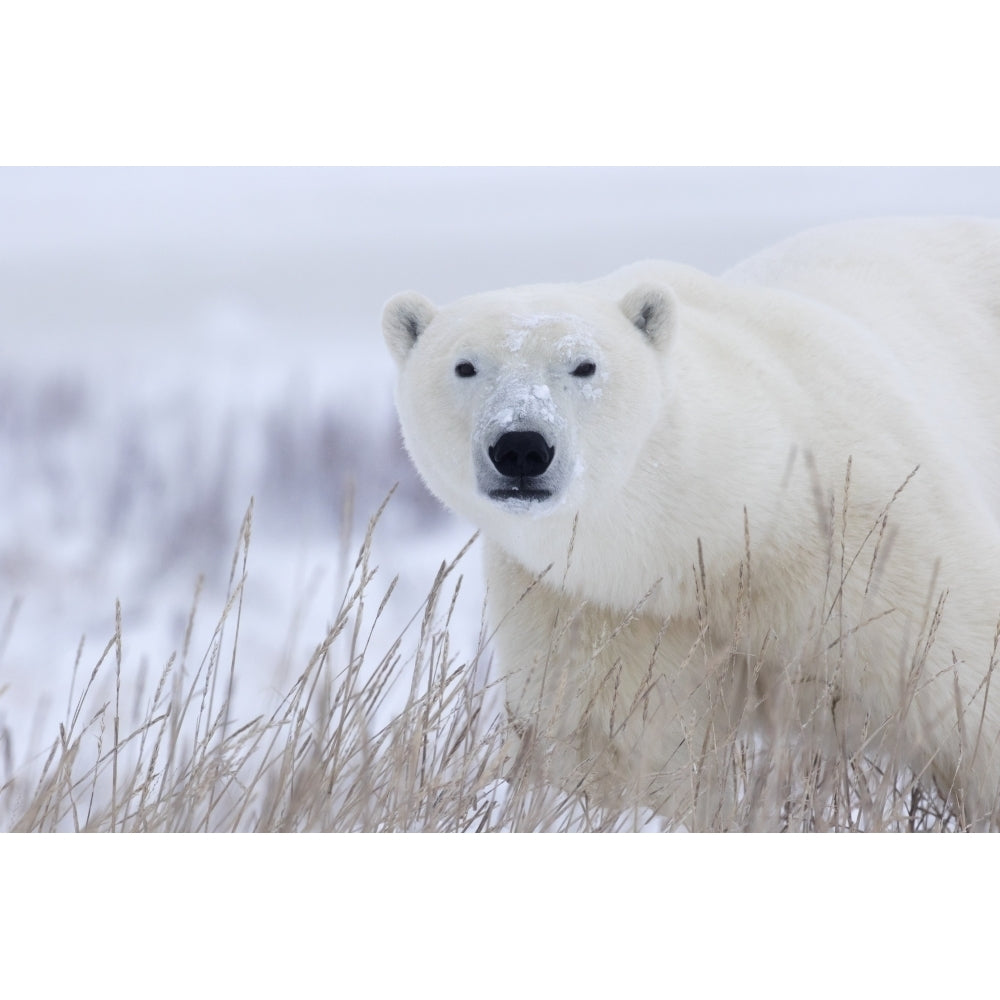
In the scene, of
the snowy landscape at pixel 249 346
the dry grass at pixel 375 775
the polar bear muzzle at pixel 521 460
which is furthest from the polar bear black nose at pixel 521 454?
the snowy landscape at pixel 249 346

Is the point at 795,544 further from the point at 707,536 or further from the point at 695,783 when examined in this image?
the point at 695,783

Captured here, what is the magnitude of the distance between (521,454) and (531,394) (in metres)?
0.13

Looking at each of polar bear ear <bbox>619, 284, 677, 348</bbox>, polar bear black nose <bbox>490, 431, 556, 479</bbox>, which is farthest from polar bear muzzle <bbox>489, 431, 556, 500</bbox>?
polar bear ear <bbox>619, 284, 677, 348</bbox>

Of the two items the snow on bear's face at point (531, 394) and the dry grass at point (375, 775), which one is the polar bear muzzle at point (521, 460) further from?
the dry grass at point (375, 775)

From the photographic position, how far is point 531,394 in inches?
84.2

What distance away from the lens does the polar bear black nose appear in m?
2.08

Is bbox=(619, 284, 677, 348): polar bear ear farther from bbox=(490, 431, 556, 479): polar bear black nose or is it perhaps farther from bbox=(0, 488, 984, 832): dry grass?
bbox=(0, 488, 984, 832): dry grass

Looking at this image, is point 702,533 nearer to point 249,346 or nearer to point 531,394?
point 531,394

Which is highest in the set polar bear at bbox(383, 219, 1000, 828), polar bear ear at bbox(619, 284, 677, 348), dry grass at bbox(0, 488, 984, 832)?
polar bear ear at bbox(619, 284, 677, 348)

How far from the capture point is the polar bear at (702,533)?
86.8 inches

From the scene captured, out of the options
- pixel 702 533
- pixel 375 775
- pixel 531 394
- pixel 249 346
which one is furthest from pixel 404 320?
pixel 375 775

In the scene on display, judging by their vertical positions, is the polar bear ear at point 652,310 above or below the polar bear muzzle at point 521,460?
above

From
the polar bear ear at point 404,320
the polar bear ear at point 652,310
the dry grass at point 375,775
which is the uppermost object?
the polar bear ear at point 652,310

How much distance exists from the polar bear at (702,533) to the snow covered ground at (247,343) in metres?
0.34
